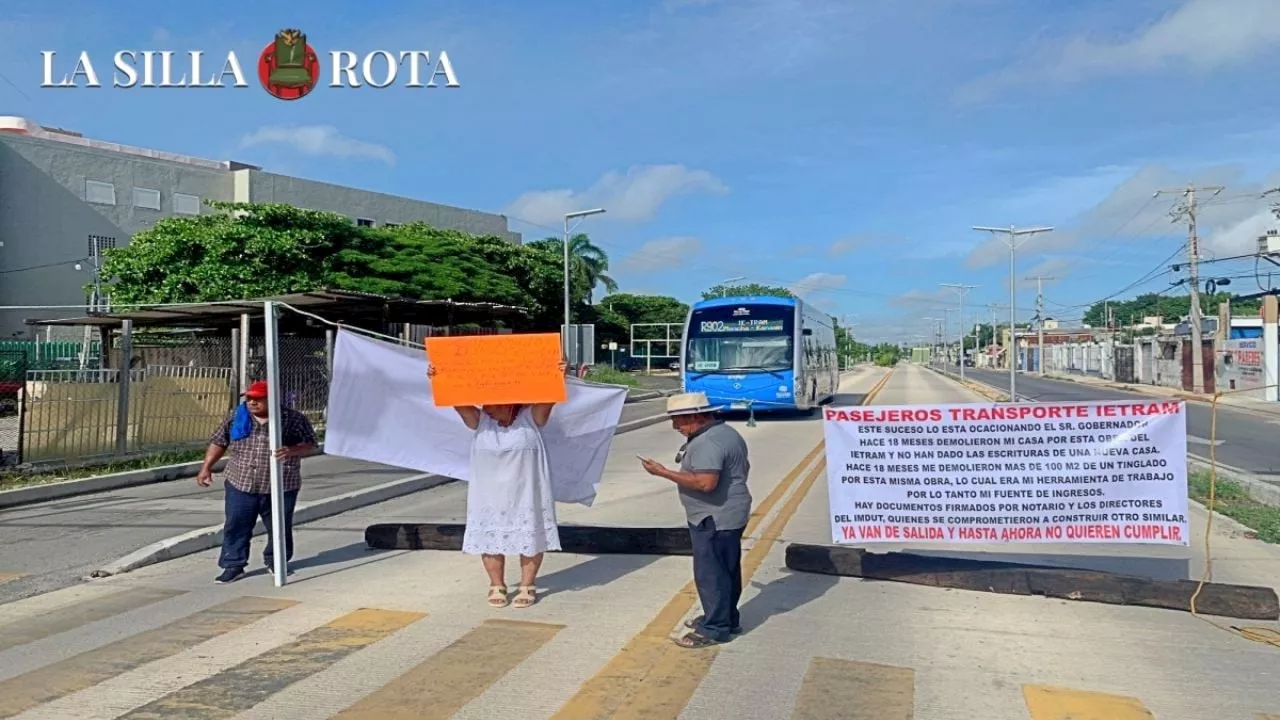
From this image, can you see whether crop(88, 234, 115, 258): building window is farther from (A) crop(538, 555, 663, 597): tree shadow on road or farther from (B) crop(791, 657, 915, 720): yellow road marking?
(B) crop(791, 657, 915, 720): yellow road marking

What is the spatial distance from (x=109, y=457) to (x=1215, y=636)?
1393 centimetres

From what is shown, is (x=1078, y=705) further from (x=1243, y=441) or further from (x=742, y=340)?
(x=742, y=340)

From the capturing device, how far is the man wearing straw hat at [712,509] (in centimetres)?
593

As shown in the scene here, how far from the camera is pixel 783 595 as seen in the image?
23.7ft

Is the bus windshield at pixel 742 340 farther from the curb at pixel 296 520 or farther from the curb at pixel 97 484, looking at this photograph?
the curb at pixel 97 484

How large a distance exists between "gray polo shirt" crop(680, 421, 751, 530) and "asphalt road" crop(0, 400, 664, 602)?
14.9ft

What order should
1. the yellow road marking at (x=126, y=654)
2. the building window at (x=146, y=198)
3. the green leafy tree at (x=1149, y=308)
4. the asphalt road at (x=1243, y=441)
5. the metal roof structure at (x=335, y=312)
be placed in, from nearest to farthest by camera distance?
Result: the yellow road marking at (x=126, y=654), the metal roof structure at (x=335, y=312), the asphalt road at (x=1243, y=441), the building window at (x=146, y=198), the green leafy tree at (x=1149, y=308)

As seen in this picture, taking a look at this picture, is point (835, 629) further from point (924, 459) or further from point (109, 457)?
point (109, 457)

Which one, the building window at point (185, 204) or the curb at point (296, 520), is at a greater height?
the building window at point (185, 204)

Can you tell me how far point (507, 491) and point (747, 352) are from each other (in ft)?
65.0

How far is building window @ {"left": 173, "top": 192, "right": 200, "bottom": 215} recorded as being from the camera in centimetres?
4488

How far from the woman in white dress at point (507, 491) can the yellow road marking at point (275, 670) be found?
613 mm

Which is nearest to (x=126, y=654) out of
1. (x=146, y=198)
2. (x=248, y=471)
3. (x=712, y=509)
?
(x=248, y=471)

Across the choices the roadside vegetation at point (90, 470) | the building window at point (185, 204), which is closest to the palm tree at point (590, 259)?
the building window at point (185, 204)
